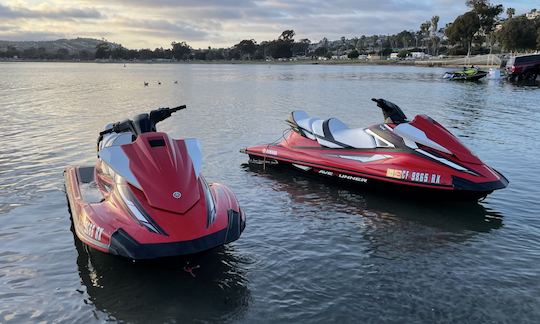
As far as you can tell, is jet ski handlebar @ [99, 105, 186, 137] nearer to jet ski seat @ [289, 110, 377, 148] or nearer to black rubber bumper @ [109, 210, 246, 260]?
black rubber bumper @ [109, 210, 246, 260]

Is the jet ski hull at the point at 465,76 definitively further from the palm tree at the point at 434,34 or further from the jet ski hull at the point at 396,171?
the palm tree at the point at 434,34

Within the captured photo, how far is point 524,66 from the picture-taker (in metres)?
47.7

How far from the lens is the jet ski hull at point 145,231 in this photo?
17.2ft

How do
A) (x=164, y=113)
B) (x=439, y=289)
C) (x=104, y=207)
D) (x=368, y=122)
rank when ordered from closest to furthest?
1. (x=439, y=289)
2. (x=104, y=207)
3. (x=164, y=113)
4. (x=368, y=122)

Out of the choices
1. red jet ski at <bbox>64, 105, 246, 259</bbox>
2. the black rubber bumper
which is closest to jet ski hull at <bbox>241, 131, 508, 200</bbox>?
red jet ski at <bbox>64, 105, 246, 259</bbox>

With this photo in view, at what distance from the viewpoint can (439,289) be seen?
562 centimetres

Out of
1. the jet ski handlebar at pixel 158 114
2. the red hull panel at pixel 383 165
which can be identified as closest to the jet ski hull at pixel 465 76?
the red hull panel at pixel 383 165

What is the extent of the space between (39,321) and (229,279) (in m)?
2.10

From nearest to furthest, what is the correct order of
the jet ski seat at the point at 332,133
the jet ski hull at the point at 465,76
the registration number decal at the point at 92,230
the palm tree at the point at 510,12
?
the registration number decal at the point at 92,230 < the jet ski seat at the point at 332,133 < the jet ski hull at the point at 465,76 < the palm tree at the point at 510,12

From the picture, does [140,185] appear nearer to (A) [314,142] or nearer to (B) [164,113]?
(B) [164,113]

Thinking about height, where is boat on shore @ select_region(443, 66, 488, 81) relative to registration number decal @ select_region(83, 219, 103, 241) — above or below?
below

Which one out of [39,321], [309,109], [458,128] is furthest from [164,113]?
[309,109]

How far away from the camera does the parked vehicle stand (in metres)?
47.8

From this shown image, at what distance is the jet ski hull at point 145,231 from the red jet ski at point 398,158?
12.6ft
